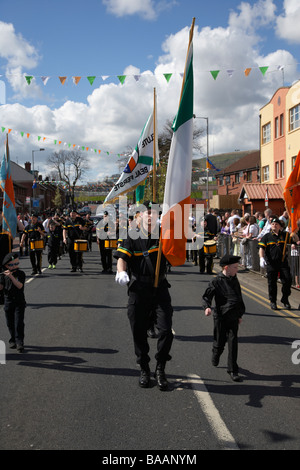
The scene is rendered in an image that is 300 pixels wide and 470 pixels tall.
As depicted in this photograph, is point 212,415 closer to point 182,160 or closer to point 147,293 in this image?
point 147,293

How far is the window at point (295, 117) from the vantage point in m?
31.8

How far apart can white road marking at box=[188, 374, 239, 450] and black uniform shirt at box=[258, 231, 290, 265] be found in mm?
4666

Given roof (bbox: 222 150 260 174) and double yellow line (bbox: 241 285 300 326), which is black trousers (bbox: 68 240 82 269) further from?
roof (bbox: 222 150 260 174)

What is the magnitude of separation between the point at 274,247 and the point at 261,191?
30.5 meters

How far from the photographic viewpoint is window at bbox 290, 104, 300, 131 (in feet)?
104

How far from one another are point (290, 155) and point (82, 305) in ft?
87.9

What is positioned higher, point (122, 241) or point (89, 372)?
point (122, 241)

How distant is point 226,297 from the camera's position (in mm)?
5730

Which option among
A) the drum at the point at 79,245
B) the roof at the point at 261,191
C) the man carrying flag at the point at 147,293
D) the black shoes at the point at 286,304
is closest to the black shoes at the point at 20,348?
the man carrying flag at the point at 147,293

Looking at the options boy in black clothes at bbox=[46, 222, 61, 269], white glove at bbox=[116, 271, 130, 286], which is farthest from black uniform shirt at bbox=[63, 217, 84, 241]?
white glove at bbox=[116, 271, 130, 286]

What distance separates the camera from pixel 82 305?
1015 cm
